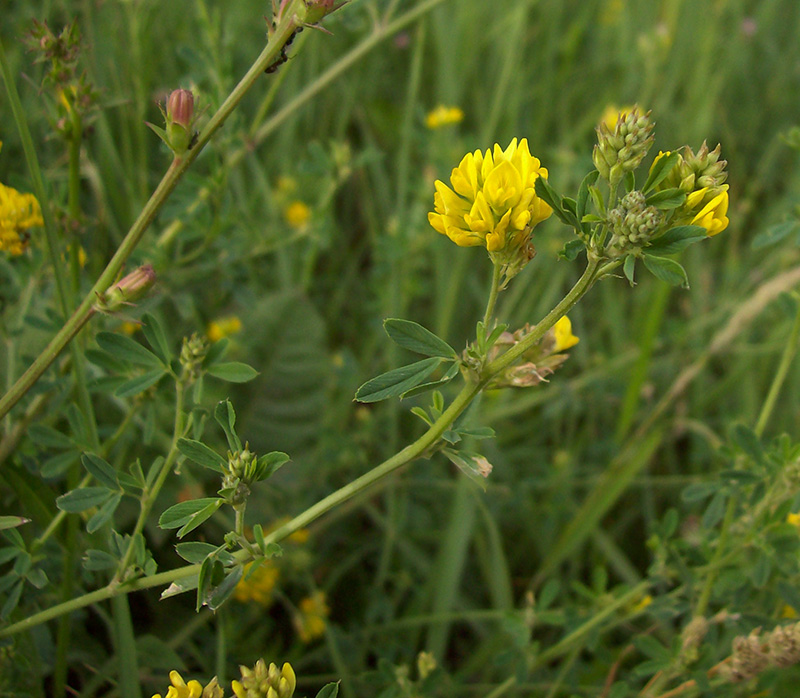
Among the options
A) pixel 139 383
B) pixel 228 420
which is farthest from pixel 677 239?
pixel 139 383

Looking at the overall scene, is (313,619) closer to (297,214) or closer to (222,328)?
(222,328)

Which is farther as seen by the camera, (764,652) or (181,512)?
(764,652)

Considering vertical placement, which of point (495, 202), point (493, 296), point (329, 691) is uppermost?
point (495, 202)

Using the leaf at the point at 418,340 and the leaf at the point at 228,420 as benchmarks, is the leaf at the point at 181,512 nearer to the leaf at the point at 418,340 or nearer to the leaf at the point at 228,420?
the leaf at the point at 228,420

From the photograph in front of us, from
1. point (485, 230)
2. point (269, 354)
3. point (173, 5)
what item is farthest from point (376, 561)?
point (173, 5)

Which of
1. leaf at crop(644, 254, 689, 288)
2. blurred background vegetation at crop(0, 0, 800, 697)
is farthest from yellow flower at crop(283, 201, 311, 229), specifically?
leaf at crop(644, 254, 689, 288)

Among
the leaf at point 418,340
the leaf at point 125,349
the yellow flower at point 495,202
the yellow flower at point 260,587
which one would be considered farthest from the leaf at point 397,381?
the yellow flower at point 260,587
